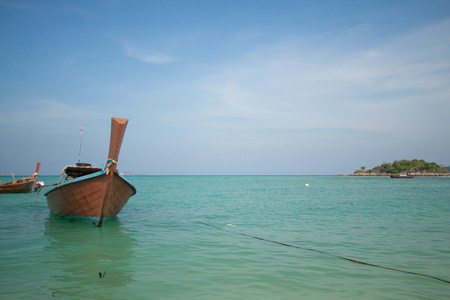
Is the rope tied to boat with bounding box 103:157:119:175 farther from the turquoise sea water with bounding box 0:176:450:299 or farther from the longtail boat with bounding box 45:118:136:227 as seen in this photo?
the turquoise sea water with bounding box 0:176:450:299

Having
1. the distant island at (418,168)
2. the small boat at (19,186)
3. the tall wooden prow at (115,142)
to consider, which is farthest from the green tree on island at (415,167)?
the tall wooden prow at (115,142)

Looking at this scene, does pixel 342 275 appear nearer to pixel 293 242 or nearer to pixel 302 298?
pixel 302 298

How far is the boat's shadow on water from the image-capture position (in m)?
5.72

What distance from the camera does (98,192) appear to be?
12586mm

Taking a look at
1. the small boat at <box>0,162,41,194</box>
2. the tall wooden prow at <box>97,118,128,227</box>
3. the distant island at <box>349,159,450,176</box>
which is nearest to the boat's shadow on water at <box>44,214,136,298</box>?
the tall wooden prow at <box>97,118,128,227</box>

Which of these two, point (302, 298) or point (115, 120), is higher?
point (115, 120)

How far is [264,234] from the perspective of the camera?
449 inches

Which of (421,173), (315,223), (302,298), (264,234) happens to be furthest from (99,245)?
(421,173)

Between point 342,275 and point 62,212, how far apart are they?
13.8 metres

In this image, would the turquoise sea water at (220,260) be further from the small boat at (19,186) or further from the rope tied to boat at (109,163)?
the small boat at (19,186)

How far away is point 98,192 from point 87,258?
5225 millimetres

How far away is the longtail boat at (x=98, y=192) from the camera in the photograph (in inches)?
436

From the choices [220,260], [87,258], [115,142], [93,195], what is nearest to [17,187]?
[93,195]

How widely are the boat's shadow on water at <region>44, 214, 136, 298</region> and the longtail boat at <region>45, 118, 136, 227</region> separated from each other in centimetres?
68
